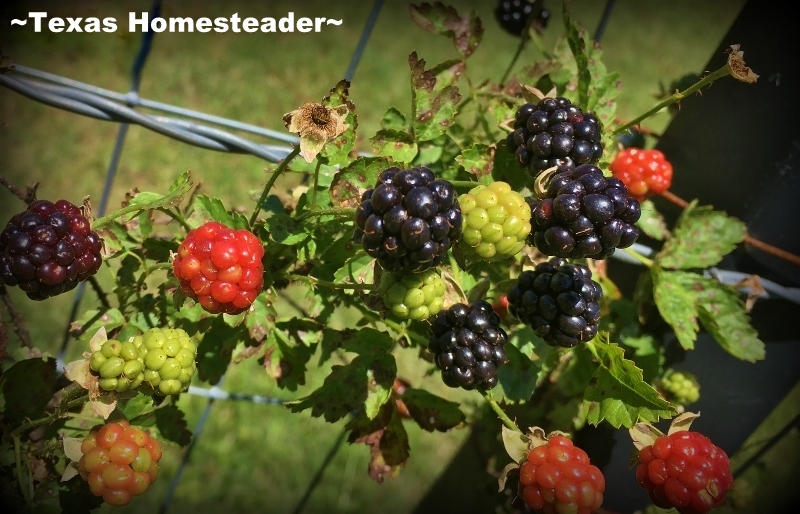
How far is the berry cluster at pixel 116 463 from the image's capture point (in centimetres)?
105

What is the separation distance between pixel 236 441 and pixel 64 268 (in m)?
2.12

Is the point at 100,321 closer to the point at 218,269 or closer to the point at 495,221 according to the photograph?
the point at 218,269

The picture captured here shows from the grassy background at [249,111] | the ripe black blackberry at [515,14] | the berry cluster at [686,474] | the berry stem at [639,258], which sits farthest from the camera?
the grassy background at [249,111]

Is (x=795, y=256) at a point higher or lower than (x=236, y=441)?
higher

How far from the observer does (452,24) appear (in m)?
1.59

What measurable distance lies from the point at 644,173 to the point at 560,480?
0.85 metres

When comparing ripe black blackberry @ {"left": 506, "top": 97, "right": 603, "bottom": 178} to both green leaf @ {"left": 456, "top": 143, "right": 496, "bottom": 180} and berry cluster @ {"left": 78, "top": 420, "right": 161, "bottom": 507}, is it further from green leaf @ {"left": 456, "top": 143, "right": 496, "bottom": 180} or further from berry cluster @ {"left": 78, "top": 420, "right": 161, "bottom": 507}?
berry cluster @ {"left": 78, "top": 420, "right": 161, "bottom": 507}

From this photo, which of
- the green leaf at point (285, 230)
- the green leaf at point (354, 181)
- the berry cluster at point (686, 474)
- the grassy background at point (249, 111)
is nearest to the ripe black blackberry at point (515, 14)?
the green leaf at point (354, 181)

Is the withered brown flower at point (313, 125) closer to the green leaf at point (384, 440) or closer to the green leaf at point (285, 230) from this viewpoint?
the green leaf at point (285, 230)

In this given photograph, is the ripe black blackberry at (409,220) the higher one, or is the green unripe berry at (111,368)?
the ripe black blackberry at (409,220)

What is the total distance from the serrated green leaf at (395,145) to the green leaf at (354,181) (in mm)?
96

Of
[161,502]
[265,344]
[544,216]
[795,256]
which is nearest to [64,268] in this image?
[265,344]

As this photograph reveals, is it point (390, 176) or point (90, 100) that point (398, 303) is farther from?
point (90, 100)

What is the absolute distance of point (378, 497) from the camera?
3.00 meters
